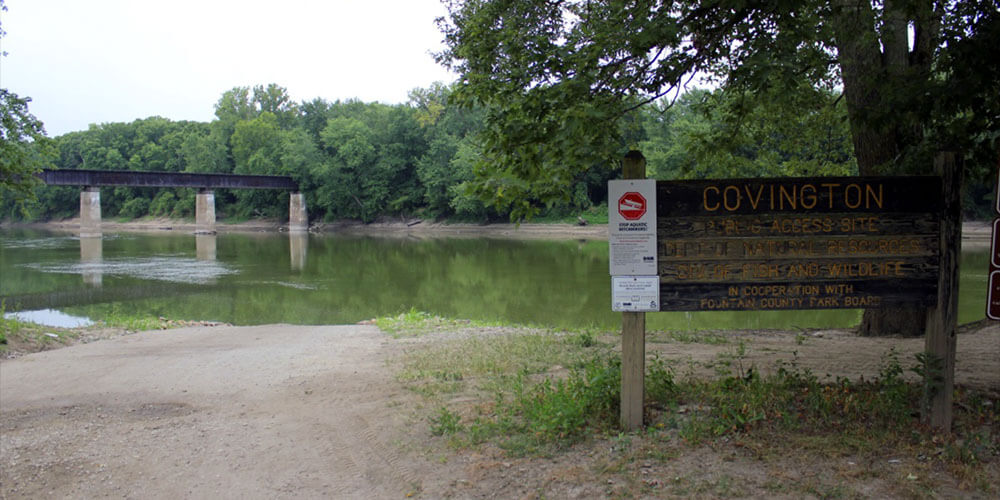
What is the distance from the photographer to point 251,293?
25.8 m

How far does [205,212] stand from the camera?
84062 mm

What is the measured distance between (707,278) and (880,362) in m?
3.84

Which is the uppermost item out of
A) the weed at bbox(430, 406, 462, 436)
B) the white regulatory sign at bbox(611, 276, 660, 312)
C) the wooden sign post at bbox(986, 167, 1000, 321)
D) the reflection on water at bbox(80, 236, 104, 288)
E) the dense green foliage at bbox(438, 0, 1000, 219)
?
the dense green foliage at bbox(438, 0, 1000, 219)

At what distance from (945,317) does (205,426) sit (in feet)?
20.1

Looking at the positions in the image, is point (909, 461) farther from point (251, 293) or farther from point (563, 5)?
A: point (251, 293)

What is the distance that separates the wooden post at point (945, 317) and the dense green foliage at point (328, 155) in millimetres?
35278

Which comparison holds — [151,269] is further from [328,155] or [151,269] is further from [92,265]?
[328,155]

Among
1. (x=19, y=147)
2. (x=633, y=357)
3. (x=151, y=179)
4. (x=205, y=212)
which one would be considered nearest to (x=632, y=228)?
(x=633, y=357)

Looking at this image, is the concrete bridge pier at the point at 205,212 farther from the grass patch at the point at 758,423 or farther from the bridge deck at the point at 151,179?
the grass patch at the point at 758,423

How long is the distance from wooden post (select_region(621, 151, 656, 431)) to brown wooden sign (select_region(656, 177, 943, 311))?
215 millimetres

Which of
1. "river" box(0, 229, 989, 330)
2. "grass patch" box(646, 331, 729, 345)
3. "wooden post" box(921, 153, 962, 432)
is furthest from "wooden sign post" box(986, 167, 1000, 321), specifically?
"river" box(0, 229, 989, 330)

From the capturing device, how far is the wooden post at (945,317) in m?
4.82

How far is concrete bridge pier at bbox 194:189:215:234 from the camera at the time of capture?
82.7 metres

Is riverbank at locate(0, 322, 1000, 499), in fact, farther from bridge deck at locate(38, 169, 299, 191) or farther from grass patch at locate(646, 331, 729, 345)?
bridge deck at locate(38, 169, 299, 191)
